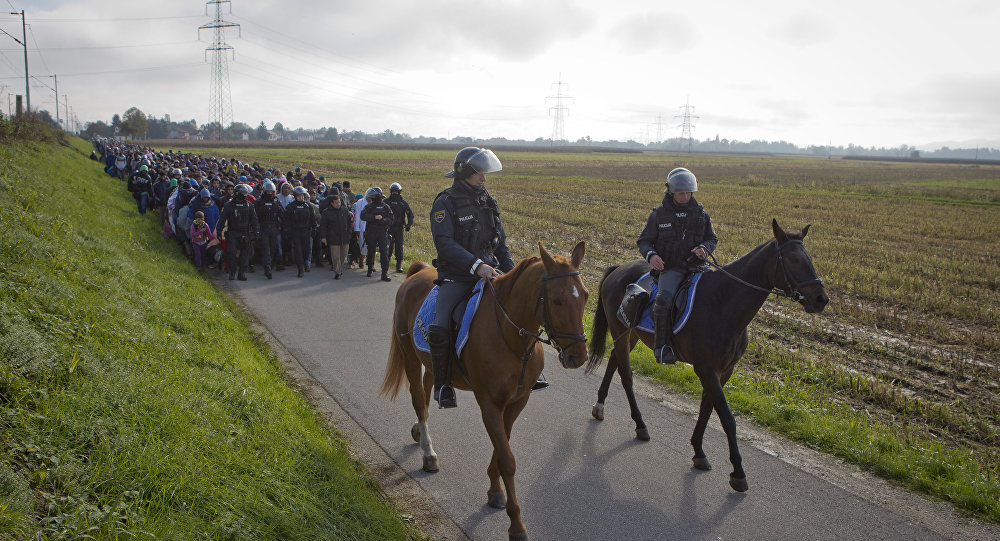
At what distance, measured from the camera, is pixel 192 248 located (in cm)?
1594

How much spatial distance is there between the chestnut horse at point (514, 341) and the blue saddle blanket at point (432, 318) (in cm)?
6

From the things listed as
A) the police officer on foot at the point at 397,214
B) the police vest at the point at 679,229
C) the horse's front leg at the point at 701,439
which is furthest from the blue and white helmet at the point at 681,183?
the police officer on foot at the point at 397,214

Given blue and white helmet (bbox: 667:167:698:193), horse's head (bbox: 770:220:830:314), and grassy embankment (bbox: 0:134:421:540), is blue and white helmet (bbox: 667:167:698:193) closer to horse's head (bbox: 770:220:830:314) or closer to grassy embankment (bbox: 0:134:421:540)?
horse's head (bbox: 770:220:830:314)

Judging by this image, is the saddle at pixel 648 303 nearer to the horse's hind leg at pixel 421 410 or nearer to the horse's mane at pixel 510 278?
the horse's mane at pixel 510 278

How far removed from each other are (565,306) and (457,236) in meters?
1.47

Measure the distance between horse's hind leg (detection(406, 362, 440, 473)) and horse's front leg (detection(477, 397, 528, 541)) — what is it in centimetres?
78

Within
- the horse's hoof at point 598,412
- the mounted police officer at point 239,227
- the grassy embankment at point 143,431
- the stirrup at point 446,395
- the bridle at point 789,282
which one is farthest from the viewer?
the mounted police officer at point 239,227

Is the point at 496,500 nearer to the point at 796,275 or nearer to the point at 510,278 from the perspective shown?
the point at 510,278

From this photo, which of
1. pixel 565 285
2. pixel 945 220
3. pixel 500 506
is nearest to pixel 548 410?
pixel 500 506

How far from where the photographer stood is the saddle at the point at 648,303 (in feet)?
22.0

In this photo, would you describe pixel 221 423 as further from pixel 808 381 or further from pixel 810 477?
pixel 808 381

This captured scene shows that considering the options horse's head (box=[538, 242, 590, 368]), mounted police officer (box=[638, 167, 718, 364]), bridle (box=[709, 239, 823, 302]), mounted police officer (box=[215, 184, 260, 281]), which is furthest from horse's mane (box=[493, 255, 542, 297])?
mounted police officer (box=[215, 184, 260, 281])

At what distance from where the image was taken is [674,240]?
23.2 ft

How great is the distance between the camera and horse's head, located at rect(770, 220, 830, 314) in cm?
588
